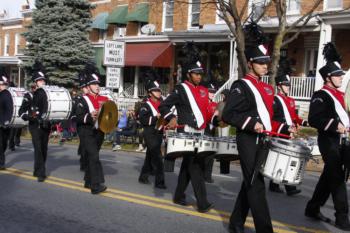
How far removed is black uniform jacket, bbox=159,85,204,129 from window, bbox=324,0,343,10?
15.9 metres

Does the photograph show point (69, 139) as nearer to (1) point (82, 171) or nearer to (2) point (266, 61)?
(1) point (82, 171)

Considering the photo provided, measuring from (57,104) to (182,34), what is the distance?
1702cm

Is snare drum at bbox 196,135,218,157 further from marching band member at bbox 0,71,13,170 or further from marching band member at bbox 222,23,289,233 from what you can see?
marching band member at bbox 0,71,13,170

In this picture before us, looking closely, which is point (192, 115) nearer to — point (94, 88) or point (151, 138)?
point (94, 88)

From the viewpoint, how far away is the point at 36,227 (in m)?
7.15

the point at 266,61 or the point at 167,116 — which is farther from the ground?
the point at 266,61

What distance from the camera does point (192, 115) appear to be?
8.03 m

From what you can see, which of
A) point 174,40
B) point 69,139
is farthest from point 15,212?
point 174,40

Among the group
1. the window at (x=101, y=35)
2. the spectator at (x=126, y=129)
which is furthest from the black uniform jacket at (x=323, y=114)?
the window at (x=101, y=35)

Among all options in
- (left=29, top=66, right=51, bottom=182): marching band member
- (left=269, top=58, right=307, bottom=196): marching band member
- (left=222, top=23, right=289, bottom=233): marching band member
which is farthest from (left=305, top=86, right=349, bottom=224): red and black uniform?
(left=29, top=66, right=51, bottom=182): marching band member

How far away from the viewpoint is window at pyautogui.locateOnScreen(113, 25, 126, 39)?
110ft

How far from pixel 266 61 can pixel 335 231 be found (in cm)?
243

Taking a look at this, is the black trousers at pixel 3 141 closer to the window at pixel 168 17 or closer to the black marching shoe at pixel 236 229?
the black marching shoe at pixel 236 229

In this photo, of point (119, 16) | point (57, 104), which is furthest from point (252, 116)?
point (119, 16)
